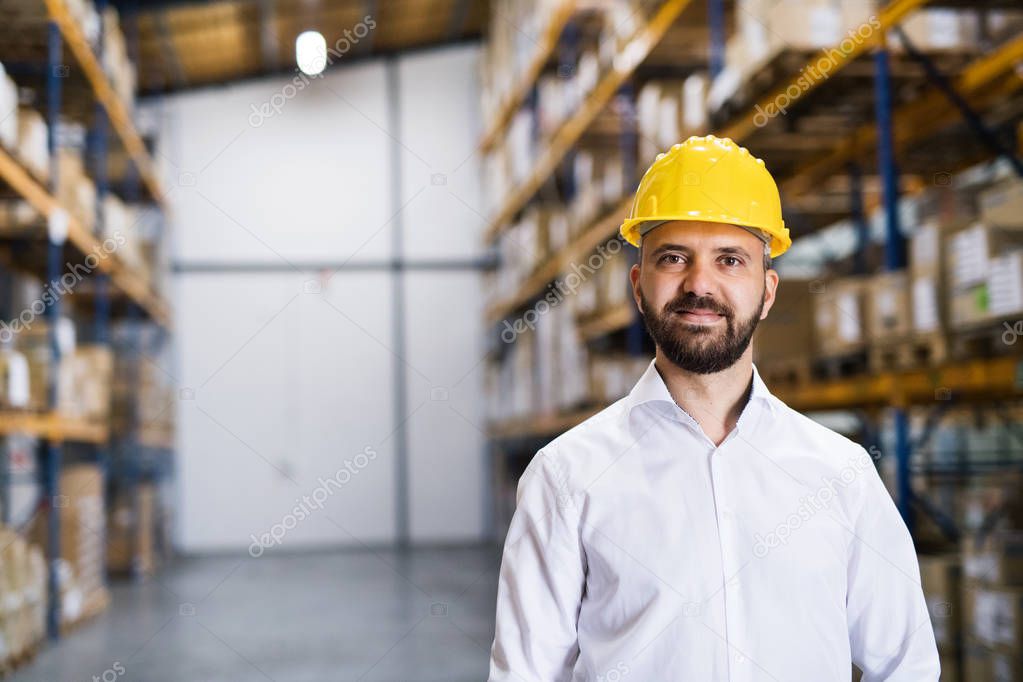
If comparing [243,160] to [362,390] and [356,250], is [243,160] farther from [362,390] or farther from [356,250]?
[362,390]

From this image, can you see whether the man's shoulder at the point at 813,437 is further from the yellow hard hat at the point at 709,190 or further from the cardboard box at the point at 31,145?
the cardboard box at the point at 31,145

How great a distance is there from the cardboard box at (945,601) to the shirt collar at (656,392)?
10.0 ft

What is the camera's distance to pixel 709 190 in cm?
209

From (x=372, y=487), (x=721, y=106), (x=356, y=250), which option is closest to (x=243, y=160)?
(x=356, y=250)

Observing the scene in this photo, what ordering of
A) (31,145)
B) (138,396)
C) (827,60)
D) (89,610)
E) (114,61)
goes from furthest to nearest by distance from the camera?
(138,396)
(114,61)
(89,610)
(31,145)
(827,60)

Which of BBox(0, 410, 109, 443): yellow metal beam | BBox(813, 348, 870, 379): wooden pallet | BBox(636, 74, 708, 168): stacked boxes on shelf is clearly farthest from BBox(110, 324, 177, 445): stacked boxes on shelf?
BBox(813, 348, 870, 379): wooden pallet

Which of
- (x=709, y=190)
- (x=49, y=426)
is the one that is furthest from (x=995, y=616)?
(x=49, y=426)

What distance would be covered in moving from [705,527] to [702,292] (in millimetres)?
422

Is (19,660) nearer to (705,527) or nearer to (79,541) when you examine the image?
(79,541)

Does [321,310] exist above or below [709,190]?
above

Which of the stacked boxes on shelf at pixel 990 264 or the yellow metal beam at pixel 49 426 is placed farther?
the yellow metal beam at pixel 49 426

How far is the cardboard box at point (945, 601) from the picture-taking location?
15.5 feet

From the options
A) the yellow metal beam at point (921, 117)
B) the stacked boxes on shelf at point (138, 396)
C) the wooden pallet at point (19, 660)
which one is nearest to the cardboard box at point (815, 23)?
the yellow metal beam at point (921, 117)

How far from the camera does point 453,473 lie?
49.7 feet
